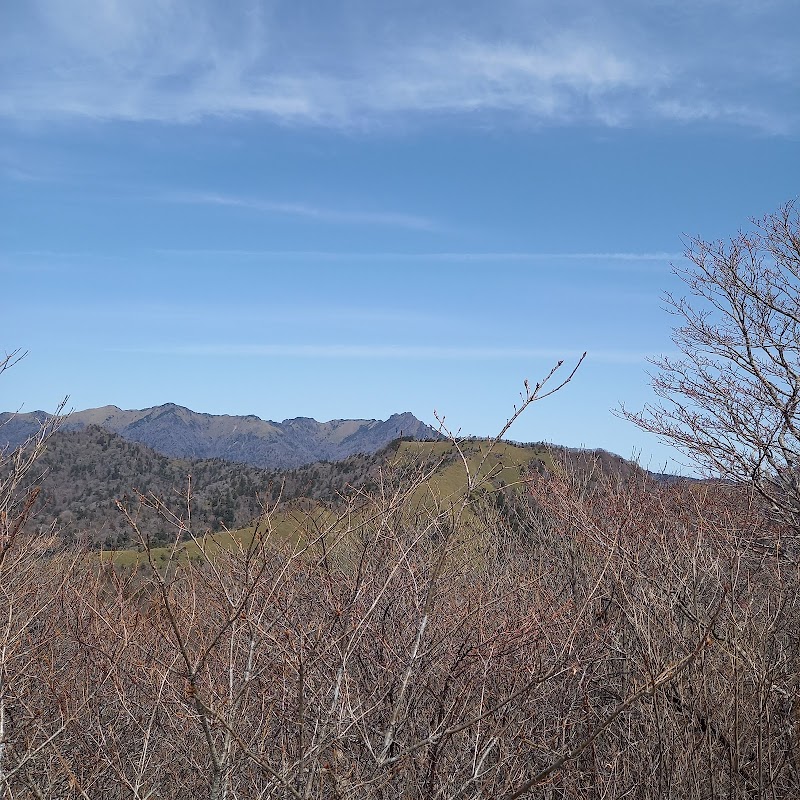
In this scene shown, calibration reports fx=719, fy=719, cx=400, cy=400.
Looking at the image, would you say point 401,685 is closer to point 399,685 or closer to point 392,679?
point 392,679

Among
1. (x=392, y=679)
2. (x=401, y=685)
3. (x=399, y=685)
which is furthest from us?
(x=399, y=685)

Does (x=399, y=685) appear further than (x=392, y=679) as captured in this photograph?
Yes

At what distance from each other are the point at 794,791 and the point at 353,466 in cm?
10559

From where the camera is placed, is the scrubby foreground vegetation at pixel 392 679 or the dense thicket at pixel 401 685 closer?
the scrubby foreground vegetation at pixel 392 679

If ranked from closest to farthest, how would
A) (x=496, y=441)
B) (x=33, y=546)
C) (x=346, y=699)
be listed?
(x=496, y=441) → (x=346, y=699) → (x=33, y=546)

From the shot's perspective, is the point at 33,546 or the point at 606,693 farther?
the point at 33,546

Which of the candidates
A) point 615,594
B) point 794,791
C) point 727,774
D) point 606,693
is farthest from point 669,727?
point 606,693

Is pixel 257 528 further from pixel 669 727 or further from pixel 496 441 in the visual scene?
pixel 669 727

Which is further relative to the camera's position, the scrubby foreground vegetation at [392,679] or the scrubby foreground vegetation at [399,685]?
the scrubby foreground vegetation at [399,685]

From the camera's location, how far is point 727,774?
6664 millimetres

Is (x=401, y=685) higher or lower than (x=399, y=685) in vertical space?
higher

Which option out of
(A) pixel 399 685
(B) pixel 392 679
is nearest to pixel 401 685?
(B) pixel 392 679

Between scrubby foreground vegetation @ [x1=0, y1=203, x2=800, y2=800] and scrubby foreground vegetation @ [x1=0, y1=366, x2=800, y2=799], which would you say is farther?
scrubby foreground vegetation @ [x1=0, y1=366, x2=800, y2=799]

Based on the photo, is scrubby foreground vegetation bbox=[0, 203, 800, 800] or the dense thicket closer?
scrubby foreground vegetation bbox=[0, 203, 800, 800]
